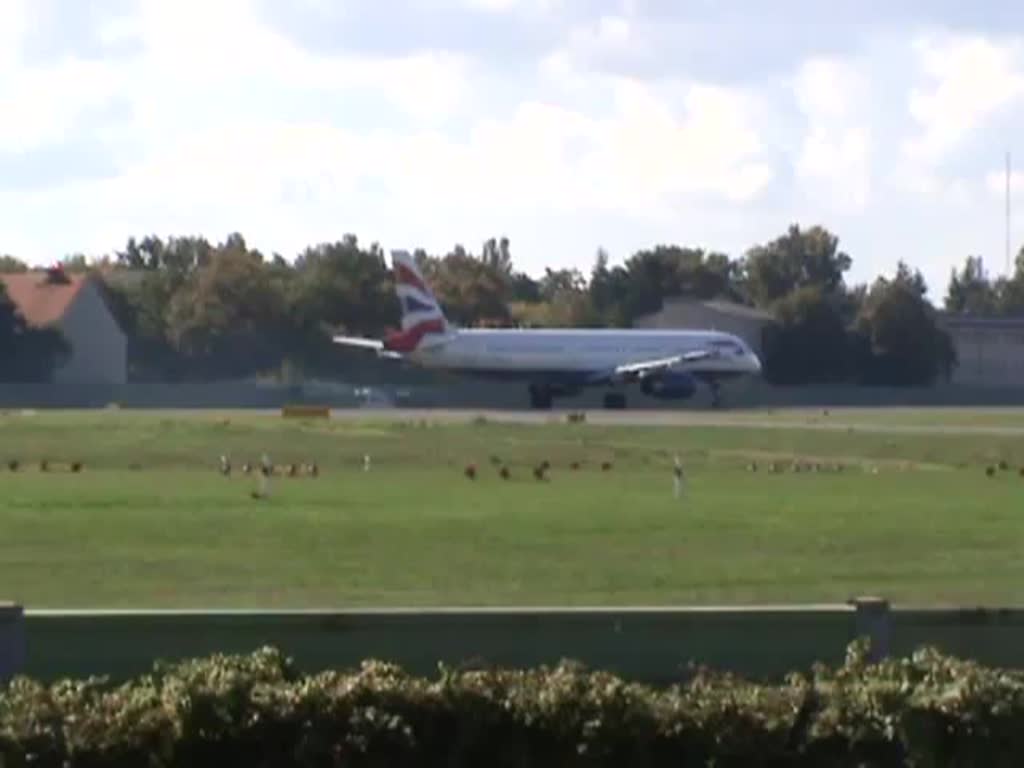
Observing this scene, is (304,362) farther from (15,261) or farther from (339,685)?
(339,685)

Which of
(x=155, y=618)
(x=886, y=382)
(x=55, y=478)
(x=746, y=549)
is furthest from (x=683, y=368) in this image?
(x=155, y=618)

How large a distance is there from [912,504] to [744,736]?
28144 mm

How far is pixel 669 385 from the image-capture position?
102 metres

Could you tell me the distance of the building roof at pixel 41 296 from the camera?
12219 cm

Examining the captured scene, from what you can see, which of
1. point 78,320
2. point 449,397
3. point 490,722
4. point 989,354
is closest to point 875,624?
point 490,722

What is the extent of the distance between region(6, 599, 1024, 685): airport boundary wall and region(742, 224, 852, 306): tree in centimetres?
15437

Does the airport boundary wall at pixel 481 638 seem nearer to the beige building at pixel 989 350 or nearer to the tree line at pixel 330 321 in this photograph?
the tree line at pixel 330 321

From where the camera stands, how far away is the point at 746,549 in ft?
94.6

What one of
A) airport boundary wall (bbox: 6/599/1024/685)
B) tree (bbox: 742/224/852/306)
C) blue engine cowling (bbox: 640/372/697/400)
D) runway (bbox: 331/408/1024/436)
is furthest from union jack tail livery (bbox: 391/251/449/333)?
airport boundary wall (bbox: 6/599/1024/685)

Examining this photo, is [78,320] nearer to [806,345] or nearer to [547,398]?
[547,398]

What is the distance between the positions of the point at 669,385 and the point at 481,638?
90877mm

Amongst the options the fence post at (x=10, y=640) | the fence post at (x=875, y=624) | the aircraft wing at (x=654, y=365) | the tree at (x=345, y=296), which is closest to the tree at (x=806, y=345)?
the tree at (x=345, y=296)

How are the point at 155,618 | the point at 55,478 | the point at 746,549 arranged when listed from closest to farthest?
the point at 155,618, the point at 746,549, the point at 55,478

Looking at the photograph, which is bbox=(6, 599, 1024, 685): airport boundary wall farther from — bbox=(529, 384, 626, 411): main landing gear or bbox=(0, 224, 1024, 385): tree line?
bbox=(0, 224, 1024, 385): tree line
